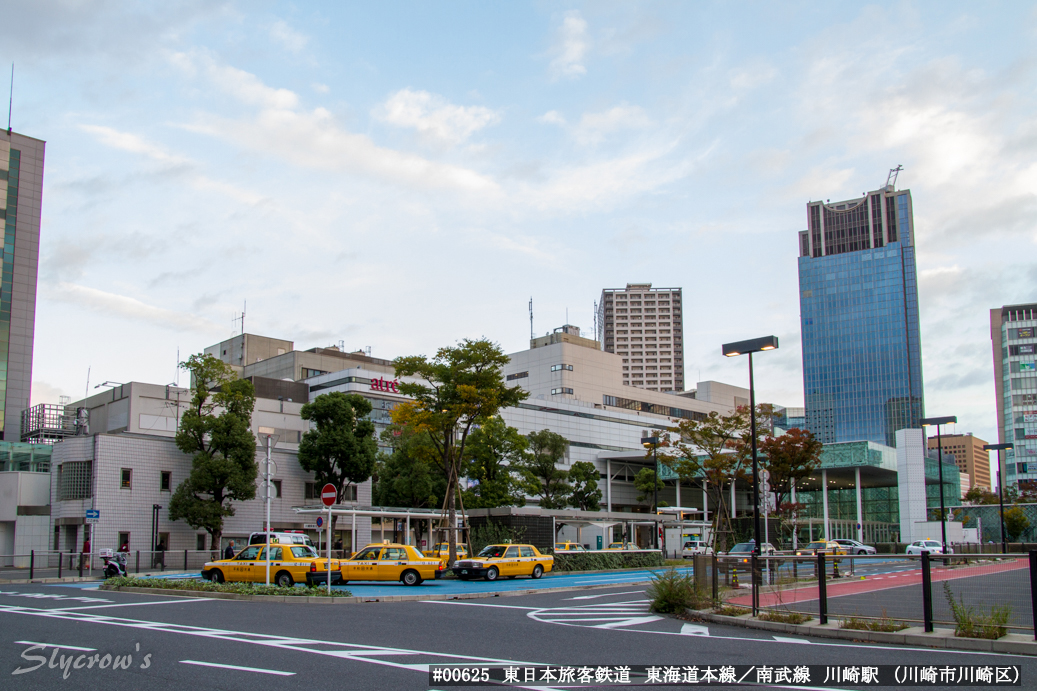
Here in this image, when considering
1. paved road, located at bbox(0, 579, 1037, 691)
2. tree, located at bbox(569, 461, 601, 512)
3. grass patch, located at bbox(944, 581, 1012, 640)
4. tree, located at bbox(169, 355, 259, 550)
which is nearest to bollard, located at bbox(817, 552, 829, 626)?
paved road, located at bbox(0, 579, 1037, 691)

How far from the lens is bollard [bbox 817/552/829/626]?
15.1m

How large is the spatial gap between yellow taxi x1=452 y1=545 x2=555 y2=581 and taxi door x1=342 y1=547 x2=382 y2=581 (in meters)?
3.86

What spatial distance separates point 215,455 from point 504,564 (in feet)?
80.1

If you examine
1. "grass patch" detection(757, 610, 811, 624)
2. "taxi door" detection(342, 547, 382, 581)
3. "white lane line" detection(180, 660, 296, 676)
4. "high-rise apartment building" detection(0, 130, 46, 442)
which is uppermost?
"high-rise apartment building" detection(0, 130, 46, 442)

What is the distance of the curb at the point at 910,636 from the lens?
39.7 ft

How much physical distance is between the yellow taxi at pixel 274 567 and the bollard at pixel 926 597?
20.2 meters

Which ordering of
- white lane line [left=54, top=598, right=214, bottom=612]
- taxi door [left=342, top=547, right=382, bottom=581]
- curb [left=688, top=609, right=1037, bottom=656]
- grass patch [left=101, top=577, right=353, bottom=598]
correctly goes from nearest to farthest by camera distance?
1. curb [left=688, top=609, right=1037, bottom=656]
2. white lane line [left=54, top=598, right=214, bottom=612]
3. grass patch [left=101, top=577, right=353, bottom=598]
4. taxi door [left=342, top=547, right=382, bottom=581]

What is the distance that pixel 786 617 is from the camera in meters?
15.8

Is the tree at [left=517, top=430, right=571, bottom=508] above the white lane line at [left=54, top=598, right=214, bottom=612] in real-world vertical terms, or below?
above

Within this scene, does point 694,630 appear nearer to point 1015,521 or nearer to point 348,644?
point 348,644

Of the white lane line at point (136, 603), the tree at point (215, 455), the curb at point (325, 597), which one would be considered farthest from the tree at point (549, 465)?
the white lane line at point (136, 603)

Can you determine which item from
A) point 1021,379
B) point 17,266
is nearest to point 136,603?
point 17,266

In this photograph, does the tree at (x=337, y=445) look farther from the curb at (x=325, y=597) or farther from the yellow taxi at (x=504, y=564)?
the curb at (x=325, y=597)
